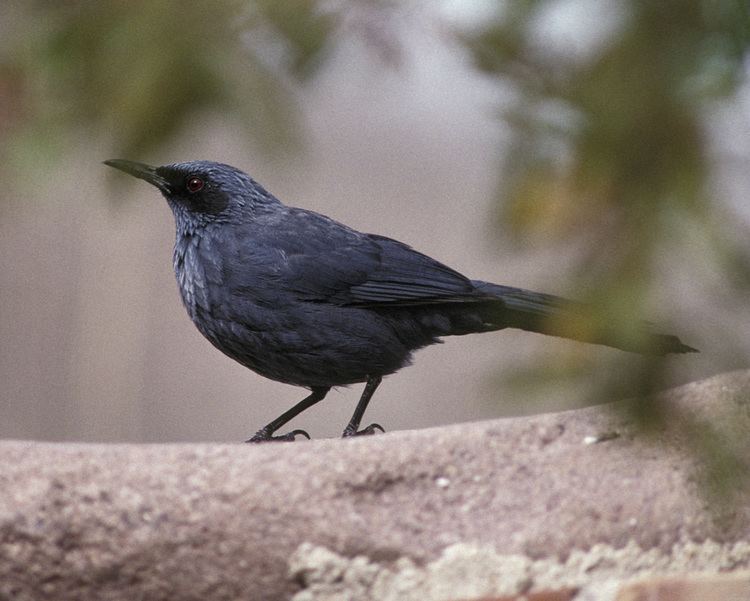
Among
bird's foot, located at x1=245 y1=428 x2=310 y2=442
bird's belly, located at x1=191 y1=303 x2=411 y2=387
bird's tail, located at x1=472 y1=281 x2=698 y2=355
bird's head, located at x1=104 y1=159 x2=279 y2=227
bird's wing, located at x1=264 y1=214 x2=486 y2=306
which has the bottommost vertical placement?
bird's foot, located at x1=245 y1=428 x2=310 y2=442

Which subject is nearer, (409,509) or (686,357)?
(686,357)

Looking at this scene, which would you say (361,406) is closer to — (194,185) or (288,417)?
(288,417)

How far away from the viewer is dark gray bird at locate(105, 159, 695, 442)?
4223 millimetres

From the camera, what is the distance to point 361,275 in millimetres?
4457

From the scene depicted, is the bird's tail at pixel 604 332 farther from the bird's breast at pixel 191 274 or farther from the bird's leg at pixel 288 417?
the bird's leg at pixel 288 417

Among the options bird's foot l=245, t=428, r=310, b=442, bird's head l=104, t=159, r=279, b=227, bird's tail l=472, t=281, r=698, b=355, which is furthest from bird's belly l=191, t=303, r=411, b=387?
bird's tail l=472, t=281, r=698, b=355

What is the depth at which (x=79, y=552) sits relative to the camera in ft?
9.15

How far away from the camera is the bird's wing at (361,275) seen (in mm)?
4359

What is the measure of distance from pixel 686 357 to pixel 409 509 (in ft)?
5.62

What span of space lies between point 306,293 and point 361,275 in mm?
254

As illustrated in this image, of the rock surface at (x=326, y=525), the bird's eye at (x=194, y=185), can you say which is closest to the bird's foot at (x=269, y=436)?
the bird's eye at (x=194, y=185)

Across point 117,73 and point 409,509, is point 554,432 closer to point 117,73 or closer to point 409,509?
point 409,509

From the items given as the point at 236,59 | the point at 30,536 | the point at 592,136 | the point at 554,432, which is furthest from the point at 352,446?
the point at 592,136

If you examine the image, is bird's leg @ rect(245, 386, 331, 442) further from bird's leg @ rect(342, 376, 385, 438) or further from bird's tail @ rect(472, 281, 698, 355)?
bird's tail @ rect(472, 281, 698, 355)
